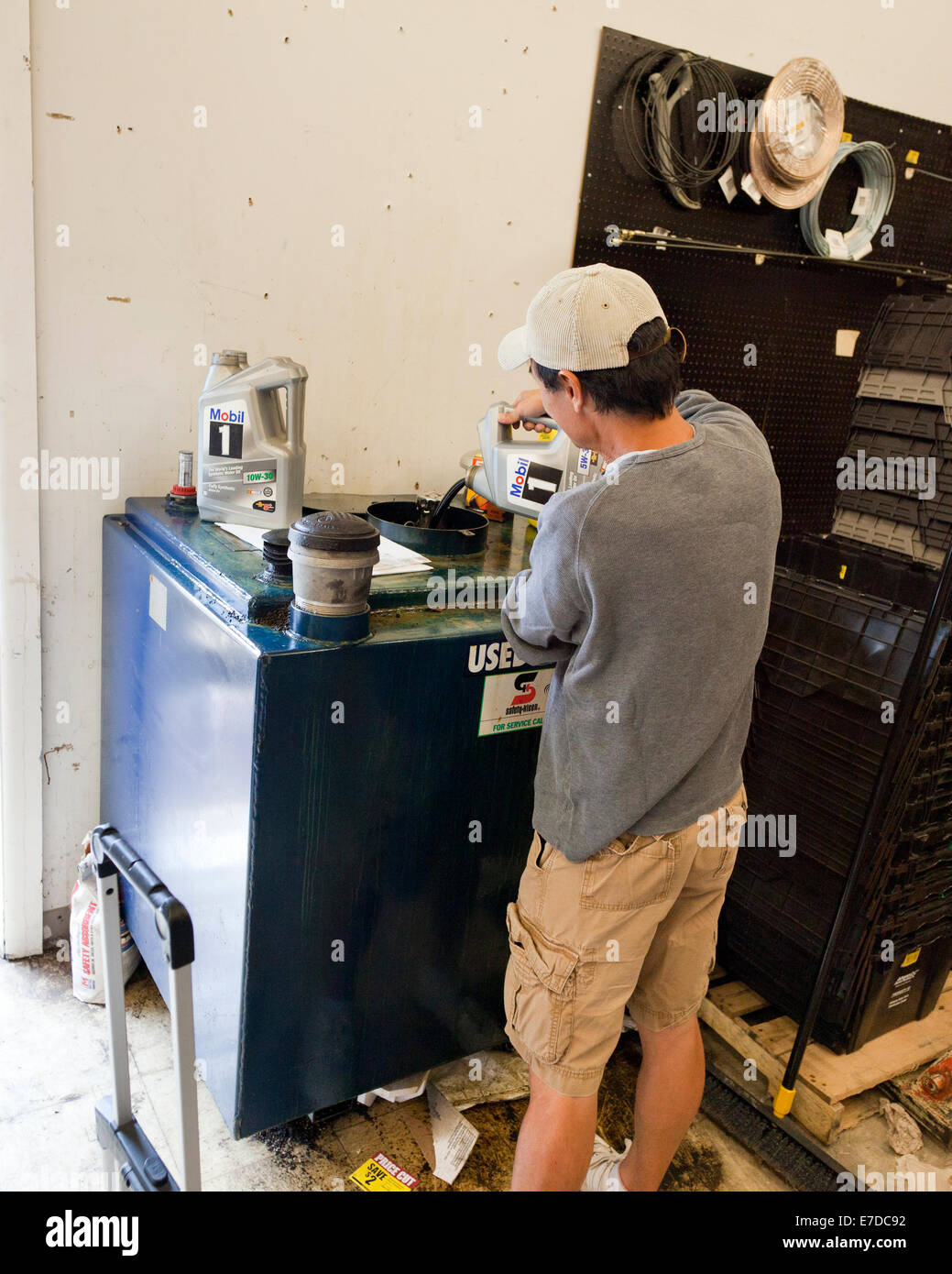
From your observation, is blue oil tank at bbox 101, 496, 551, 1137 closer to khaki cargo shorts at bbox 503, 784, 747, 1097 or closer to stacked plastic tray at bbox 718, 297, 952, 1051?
khaki cargo shorts at bbox 503, 784, 747, 1097

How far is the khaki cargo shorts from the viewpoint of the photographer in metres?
1.46

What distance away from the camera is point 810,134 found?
2.64 metres

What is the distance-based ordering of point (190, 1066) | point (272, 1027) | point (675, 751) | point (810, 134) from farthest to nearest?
point (810, 134)
point (272, 1027)
point (675, 751)
point (190, 1066)

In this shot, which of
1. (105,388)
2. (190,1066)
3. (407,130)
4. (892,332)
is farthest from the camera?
(892,332)

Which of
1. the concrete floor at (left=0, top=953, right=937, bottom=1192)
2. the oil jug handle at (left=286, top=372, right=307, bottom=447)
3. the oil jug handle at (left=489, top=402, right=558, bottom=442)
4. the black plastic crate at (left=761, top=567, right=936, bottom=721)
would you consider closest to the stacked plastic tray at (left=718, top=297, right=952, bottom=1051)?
the black plastic crate at (left=761, top=567, right=936, bottom=721)

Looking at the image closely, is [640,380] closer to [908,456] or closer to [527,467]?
[527,467]

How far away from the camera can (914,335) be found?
279 centimetres

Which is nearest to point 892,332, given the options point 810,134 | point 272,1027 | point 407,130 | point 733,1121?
point 810,134

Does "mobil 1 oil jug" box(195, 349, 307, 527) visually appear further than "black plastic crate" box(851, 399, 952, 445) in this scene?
No

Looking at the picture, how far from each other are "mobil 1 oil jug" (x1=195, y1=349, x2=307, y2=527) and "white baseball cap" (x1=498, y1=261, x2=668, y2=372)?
2.07 feet

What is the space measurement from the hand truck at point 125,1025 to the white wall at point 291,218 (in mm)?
954

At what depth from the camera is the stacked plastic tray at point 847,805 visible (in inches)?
78.5

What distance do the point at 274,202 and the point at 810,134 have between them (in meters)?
1.60
